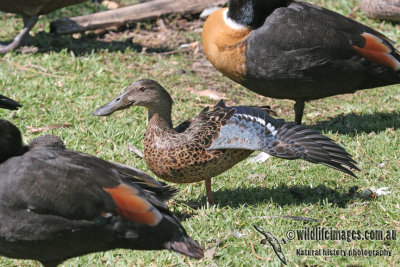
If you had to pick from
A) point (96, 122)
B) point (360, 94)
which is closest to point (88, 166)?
point (96, 122)

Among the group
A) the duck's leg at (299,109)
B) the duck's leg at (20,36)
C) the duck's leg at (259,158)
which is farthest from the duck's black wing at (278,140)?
the duck's leg at (20,36)

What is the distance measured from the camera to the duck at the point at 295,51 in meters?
5.90

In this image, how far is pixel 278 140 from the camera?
4492 millimetres

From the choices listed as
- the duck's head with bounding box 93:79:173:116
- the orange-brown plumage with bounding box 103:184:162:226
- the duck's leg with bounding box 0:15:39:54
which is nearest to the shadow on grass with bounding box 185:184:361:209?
the duck's head with bounding box 93:79:173:116

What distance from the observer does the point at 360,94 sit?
7.45 m

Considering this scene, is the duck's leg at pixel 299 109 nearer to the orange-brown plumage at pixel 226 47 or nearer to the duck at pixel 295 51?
the duck at pixel 295 51

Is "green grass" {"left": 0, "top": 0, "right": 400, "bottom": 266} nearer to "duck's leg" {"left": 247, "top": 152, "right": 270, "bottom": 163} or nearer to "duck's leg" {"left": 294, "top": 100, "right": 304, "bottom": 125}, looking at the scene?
"duck's leg" {"left": 247, "top": 152, "right": 270, "bottom": 163}

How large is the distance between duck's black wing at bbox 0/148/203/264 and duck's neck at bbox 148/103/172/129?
1346mm

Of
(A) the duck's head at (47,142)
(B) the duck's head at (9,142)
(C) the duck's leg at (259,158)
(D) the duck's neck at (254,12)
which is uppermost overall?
(D) the duck's neck at (254,12)

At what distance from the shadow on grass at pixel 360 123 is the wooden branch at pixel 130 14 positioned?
3396mm

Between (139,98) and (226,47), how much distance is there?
61.0 inches

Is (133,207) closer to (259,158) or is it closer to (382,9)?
(259,158)

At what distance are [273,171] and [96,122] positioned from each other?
6.76 feet

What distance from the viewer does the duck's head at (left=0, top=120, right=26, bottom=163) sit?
3.66 meters
